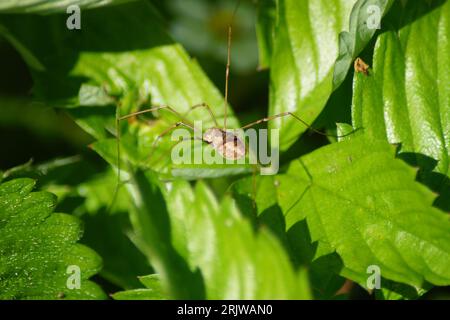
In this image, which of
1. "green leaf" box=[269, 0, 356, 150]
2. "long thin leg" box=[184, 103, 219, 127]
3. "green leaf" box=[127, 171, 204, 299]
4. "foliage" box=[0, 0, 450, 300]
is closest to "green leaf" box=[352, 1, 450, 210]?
"foliage" box=[0, 0, 450, 300]

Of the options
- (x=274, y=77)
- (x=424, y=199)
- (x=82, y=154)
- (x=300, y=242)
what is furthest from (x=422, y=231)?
(x=82, y=154)

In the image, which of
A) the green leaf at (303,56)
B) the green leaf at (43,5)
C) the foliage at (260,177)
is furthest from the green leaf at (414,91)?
the green leaf at (43,5)

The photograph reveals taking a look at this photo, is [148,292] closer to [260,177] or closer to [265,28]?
[260,177]

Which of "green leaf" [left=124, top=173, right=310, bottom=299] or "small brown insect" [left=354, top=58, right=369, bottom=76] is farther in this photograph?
"small brown insect" [left=354, top=58, right=369, bottom=76]

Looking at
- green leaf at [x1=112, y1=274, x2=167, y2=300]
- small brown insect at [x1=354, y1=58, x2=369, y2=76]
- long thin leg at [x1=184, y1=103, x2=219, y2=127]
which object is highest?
small brown insect at [x1=354, y1=58, x2=369, y2=76]

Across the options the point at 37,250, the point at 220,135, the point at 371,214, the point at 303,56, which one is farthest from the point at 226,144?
the point at 37,250

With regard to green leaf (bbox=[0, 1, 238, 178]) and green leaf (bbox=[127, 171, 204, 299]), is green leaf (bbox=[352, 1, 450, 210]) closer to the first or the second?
green leaf (bbox=[0, 1, 238, 178])

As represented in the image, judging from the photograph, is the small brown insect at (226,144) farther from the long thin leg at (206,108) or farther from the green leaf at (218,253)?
the green leaf at (218,253)
